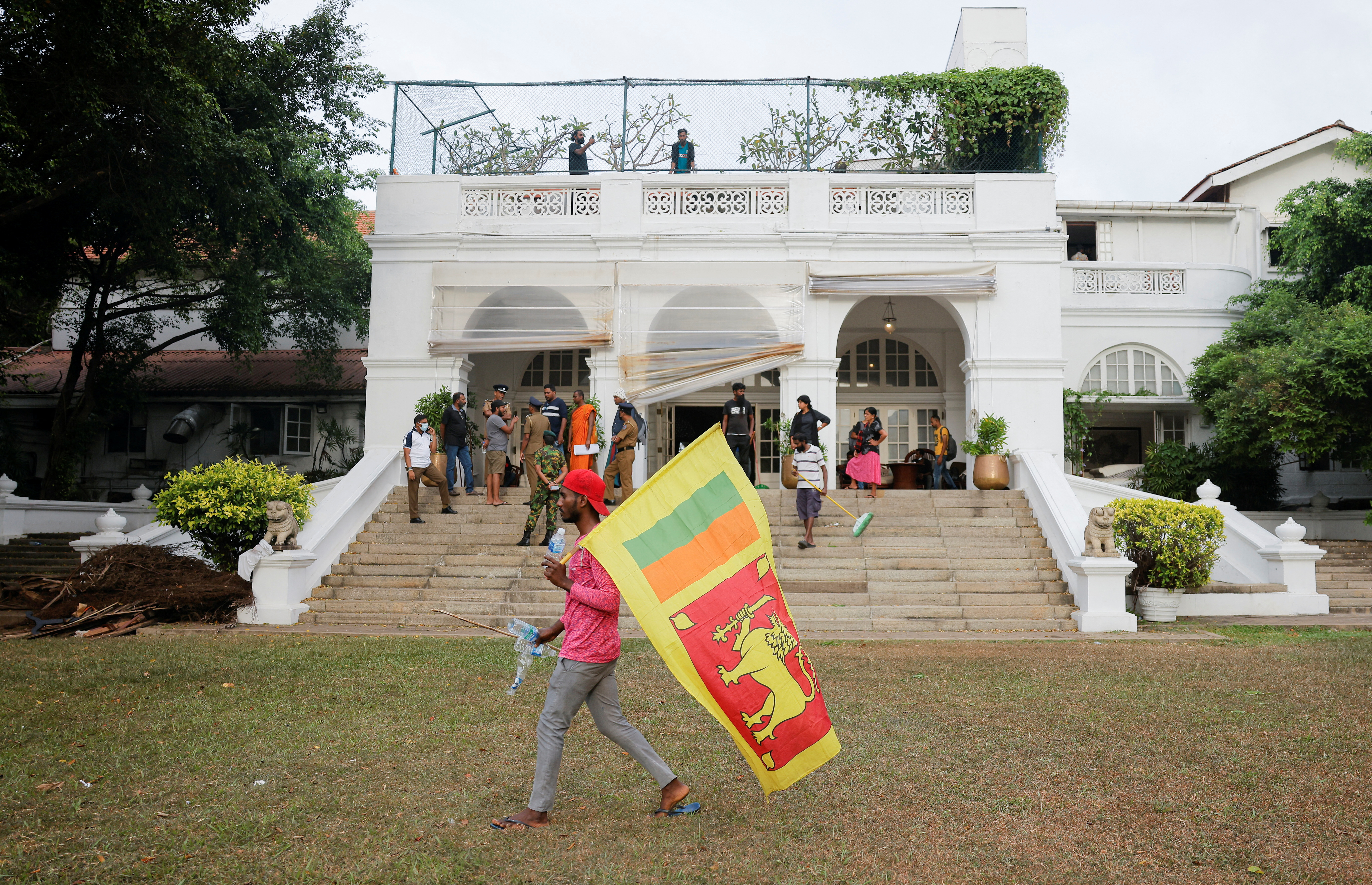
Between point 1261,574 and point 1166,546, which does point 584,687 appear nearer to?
point 1166,546

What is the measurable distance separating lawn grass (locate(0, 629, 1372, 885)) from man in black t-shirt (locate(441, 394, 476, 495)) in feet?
22.9

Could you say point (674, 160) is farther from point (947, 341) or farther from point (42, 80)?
point (42, 80)

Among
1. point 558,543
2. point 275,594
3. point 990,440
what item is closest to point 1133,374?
point 990,440

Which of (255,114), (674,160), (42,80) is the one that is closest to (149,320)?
(255,114)

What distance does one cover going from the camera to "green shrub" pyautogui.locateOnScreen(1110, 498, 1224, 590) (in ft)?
38.4

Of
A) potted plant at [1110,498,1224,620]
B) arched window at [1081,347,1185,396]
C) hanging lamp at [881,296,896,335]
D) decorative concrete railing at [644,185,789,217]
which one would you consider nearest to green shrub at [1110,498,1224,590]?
potted plant at [1110,498,1224,620]

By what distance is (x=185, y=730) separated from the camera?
233 inches

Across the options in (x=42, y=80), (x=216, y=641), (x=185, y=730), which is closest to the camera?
(x=185, y=730)

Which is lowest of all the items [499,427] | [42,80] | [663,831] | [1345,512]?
[663,831]

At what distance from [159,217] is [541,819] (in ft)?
41.5

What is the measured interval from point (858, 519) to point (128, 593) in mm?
9154

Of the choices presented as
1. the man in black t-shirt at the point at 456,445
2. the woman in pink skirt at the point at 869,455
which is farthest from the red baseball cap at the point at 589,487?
the man in black t-shirt at the point at 456,445

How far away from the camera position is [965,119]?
57.9ft

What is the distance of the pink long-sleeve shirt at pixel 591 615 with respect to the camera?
172 inches
